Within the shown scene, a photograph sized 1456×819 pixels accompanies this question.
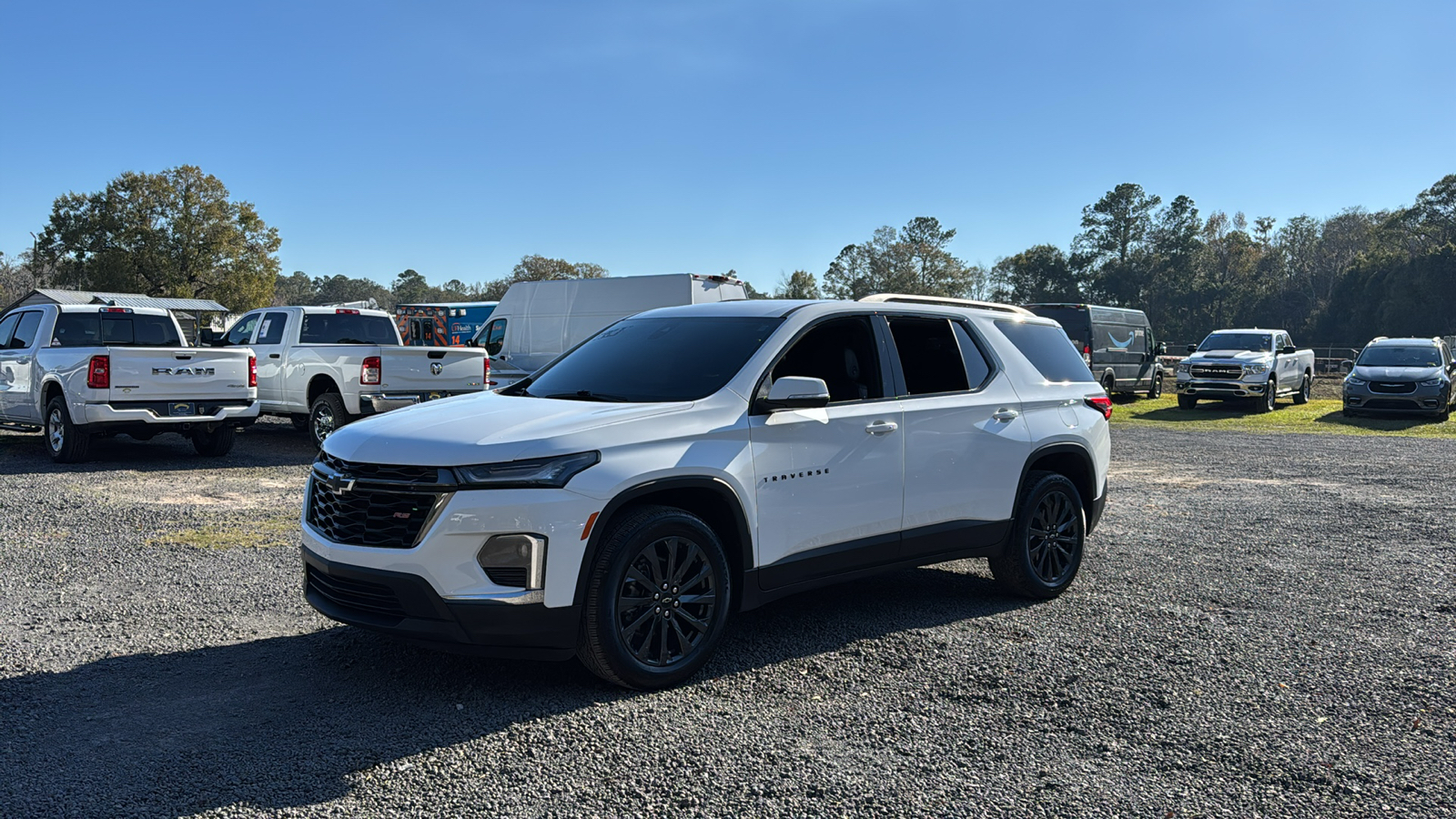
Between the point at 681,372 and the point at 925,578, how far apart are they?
8.96ft

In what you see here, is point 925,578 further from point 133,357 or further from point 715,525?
point 133,357

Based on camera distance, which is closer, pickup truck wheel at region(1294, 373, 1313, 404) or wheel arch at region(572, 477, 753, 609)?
wheel arch at region(572, 477, 753, 609)

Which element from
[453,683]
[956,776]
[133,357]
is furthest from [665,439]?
[133,357]

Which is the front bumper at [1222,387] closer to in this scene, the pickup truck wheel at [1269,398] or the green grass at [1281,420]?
the pickup truck wheel at [1269,398]

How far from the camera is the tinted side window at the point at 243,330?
15461 mm

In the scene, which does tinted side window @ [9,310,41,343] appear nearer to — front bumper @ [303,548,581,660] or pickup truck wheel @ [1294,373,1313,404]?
front bumper @ [303,548,581,660]

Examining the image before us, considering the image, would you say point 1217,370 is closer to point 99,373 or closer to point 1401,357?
point 1401,357

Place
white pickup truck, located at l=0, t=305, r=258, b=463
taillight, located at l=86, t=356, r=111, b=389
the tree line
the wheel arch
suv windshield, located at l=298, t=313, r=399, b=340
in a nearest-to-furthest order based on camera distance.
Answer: the wheel arch, taillight, located at l=86, t=356, r=111, b=389, white pickup truck, located at l=0, t=305, r=258, b=463, suv windshield, located at l=298, t=313, r=399, b=340, the tree line

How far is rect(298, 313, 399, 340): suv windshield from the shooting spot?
14828 millimetres

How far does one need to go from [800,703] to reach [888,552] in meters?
1.20

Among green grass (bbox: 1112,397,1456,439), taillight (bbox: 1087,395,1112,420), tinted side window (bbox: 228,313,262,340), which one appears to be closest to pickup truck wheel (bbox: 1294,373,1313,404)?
green grass (bbox: 1112,397,1456,439)

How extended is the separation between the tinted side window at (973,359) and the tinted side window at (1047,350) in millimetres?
341

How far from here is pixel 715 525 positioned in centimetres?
Answer: 475

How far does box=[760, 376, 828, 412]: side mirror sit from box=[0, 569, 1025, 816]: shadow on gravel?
125 cm
